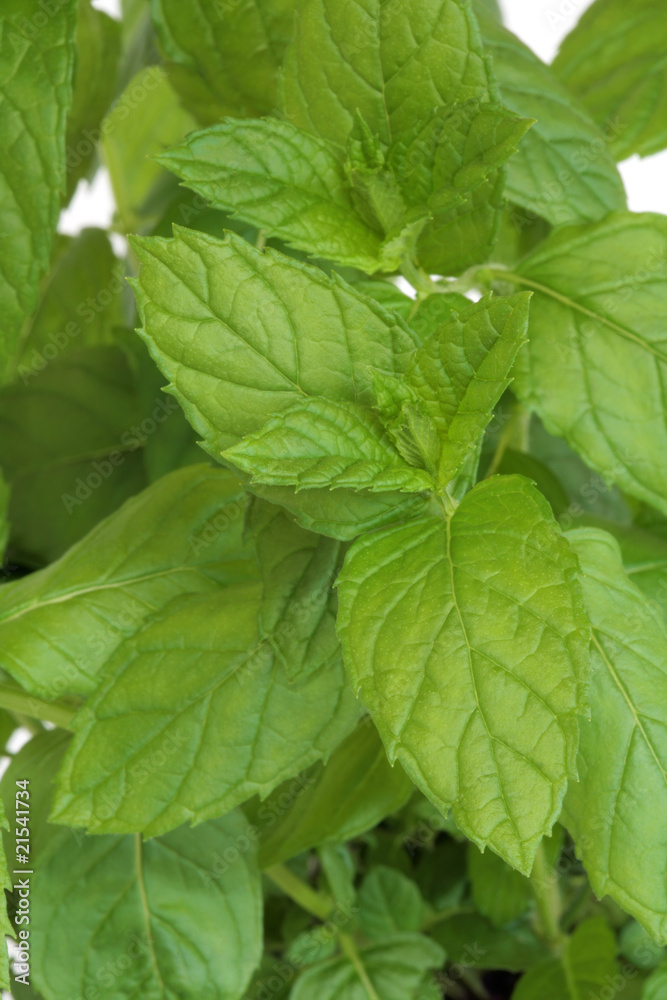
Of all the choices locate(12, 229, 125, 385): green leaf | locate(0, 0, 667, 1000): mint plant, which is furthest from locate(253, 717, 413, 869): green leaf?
locate(12, 229, 125, 385): green leaf

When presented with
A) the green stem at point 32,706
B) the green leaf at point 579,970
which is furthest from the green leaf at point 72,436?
the green leaf at point 579,970

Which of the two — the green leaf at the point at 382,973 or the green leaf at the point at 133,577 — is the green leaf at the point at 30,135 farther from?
the green leaf at the point at 382,973

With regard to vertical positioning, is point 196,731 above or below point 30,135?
below

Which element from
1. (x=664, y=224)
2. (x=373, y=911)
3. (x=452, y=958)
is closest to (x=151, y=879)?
(x=373, y=911)

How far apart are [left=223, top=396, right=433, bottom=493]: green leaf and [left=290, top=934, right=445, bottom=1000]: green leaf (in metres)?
0.43

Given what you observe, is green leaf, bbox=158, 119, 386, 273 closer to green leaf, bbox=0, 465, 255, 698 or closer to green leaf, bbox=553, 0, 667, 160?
green leaf, bbox=0, 465, 255, 698

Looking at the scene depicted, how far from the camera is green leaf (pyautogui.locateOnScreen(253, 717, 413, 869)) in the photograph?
60 centimetres

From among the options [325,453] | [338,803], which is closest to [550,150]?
[325,453]

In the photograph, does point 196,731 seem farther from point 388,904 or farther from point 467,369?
point 388,904

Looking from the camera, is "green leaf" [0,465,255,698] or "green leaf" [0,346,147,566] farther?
"green leaf" [0,346,147,566]

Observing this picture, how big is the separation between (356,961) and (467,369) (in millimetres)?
487

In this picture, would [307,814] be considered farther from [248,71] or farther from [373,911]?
[248,71]

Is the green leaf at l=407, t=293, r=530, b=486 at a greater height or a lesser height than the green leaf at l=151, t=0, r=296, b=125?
lesser

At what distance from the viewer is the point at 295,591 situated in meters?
0.46
